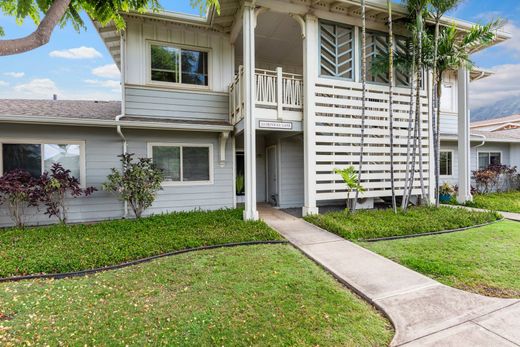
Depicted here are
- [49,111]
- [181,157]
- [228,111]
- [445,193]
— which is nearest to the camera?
[49,111]

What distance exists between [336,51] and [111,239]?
7575 millimetres

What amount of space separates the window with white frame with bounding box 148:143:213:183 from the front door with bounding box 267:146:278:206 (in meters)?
2.59

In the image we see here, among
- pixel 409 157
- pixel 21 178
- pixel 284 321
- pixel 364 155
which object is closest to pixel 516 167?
pixel 409 157

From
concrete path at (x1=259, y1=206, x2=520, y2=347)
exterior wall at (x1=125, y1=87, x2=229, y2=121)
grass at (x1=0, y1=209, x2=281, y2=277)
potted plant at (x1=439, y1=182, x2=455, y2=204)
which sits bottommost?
concrete path at (x1=259, y1=206, x2=520, y2=347)

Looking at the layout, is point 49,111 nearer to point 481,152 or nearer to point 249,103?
point 249,103

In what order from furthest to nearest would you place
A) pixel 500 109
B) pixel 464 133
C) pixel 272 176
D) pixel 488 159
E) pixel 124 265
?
pixel 500 109, pixel 488 159, pixel 272 176, pixel 464 133, pixel 124 265

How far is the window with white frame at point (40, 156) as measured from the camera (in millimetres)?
6492

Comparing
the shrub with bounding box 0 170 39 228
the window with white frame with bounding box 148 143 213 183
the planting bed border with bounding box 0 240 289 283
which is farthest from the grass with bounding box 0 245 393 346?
the window with white frame with bounding box 148 143 213 183

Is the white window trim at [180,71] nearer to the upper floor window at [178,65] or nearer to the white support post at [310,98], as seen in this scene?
the upper floor window at [178,65]

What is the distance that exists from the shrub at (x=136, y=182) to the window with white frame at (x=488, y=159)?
14.8m

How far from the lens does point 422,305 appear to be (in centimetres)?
299

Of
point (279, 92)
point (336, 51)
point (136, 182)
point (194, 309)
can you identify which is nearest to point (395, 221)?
point (279, 92)

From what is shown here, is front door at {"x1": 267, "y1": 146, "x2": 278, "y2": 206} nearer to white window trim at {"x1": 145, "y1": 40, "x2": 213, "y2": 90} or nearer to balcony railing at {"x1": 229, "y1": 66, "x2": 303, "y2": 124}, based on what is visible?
balcony railing at {"x1": 229, "y1": 66, "x2": 303, "y2": 124}

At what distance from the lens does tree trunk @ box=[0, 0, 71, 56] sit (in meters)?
2.60
